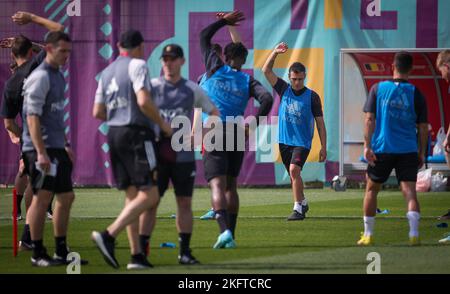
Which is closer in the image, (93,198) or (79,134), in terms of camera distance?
(93,198)

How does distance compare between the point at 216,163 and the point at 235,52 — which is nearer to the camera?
the point at 216,163

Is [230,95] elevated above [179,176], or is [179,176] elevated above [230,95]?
[230,95]

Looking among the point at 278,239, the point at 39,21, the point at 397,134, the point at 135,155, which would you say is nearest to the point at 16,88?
the point at 39,21

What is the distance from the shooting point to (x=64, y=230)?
10.9 metres

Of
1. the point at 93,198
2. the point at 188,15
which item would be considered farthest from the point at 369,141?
the point at 188,15

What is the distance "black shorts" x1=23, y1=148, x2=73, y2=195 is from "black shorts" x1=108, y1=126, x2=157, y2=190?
950 millimetres

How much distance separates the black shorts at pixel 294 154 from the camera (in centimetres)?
1614

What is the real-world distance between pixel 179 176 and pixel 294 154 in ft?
19.0

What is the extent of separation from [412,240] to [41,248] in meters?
4.24

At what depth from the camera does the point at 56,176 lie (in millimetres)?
10852

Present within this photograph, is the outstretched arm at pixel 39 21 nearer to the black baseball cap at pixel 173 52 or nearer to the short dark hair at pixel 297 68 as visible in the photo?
the black baseball cap at pixel 173 52

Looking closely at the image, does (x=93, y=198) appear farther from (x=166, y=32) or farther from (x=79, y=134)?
(x=166, y=32)

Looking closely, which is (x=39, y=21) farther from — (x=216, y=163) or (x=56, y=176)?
(x=216, y=163)

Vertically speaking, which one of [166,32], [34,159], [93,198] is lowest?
[93,198]
